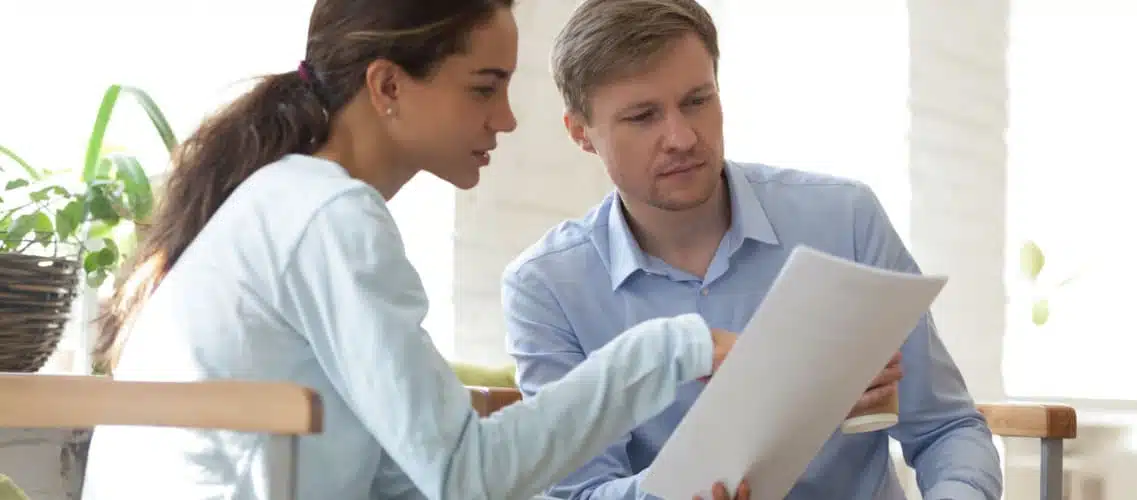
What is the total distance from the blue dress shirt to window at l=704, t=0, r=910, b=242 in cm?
99

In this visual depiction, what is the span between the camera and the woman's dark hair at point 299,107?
1.29m

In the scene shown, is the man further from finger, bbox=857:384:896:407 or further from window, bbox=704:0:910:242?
window, bbox=704:0:910:242

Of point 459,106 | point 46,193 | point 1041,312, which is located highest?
point 459,106

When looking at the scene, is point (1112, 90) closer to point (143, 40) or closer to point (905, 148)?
point (905, 148)

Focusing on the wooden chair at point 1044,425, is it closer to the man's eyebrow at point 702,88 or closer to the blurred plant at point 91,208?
the man's eyebrow at point 702,88

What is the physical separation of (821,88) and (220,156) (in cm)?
172

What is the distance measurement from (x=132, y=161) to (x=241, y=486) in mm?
1004

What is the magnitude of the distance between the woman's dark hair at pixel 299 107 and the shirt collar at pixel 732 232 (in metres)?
0.43

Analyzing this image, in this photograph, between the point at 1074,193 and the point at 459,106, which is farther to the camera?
the point at 1074,193

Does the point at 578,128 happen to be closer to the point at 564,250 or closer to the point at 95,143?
the point at 564,250

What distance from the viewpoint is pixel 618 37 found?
163 centimetres

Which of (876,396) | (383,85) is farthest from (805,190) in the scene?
(383,85)

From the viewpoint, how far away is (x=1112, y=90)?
8.14 feet

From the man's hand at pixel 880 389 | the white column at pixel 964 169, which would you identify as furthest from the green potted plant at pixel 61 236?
the white column at pixel 964 169
